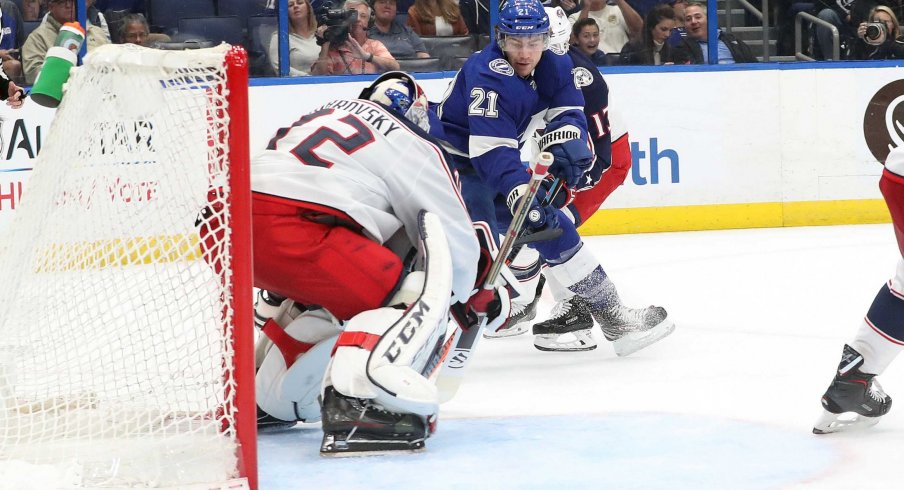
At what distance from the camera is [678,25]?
628cm

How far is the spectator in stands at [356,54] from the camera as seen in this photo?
5969 millimetres

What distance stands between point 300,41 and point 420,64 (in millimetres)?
569

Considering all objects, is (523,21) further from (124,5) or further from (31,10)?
(31,10)

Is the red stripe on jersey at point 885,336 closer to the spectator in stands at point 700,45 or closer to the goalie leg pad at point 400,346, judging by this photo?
the goalie leg pad at point 400,346

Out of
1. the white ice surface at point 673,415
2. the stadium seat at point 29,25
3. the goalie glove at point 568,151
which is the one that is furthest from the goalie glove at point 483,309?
the stadium seat at point 29,25

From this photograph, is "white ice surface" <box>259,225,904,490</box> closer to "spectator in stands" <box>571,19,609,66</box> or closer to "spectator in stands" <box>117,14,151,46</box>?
"spectator in stands" <box>571,19,609,66</box>

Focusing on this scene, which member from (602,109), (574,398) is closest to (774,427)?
(574,398)

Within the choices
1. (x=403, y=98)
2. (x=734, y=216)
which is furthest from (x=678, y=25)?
(x=403, y=98)

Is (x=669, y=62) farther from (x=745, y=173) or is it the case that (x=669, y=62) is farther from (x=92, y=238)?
(x=92, y=238)

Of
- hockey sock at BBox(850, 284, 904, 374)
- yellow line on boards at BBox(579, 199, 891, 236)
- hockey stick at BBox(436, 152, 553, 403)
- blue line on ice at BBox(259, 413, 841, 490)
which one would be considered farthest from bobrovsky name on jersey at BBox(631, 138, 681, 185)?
hockey sock at BBox(850, 284, 904, 374)

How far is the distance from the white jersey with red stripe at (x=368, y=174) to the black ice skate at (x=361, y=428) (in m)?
0.32

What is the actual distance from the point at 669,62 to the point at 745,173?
67cm

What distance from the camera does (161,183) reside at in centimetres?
215

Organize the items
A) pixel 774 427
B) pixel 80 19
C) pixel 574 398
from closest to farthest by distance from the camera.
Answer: pixel 774 427 < pixel 574 398 < pixel 80 19
